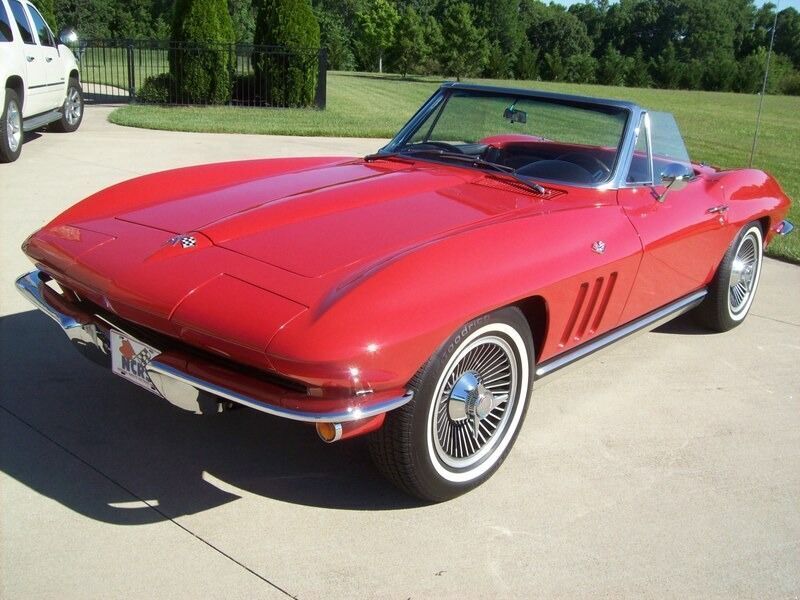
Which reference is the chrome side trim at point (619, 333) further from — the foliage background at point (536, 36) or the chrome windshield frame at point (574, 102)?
the foliage background at point (536, 36)

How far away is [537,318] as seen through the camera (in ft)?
10.6

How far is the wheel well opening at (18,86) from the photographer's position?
28.4 feet

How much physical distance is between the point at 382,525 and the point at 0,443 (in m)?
1.57

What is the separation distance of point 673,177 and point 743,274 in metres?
1.42

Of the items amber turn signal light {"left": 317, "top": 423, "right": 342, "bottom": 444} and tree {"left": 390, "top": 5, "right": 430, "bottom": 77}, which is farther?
tree {"left": 390, "top": 5, "right": 430, "bottom": 77}

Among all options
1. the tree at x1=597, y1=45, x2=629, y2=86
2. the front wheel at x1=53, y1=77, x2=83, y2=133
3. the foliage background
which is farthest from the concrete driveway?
the tree at x1=597, y1=45, x2=629, y2=86

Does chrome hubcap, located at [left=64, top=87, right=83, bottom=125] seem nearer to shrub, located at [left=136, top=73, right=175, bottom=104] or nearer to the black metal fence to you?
the black metal fence

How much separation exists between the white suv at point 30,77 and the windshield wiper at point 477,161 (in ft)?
18.8

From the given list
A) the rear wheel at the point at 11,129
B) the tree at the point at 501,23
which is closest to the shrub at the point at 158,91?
the rear wheel at the point at 11,129

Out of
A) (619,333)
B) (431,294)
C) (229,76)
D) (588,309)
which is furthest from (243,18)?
(431,294)

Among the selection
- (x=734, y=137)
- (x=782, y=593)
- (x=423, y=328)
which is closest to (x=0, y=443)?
(x=423, y=328)

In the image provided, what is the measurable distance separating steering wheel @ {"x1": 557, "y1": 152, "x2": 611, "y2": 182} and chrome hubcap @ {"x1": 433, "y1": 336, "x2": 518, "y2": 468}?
1.22 m

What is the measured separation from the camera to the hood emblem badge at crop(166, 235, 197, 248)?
2.93 meters

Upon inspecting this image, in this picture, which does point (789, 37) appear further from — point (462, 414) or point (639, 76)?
point (462, 414)
